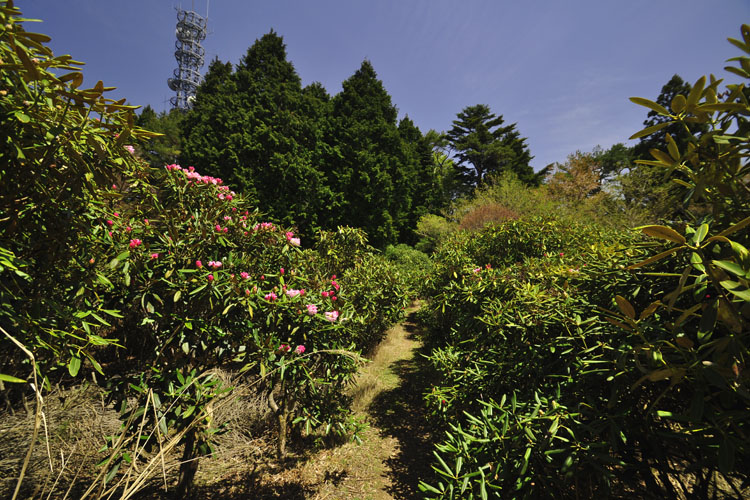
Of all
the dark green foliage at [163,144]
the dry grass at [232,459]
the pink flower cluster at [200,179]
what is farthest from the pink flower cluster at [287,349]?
the dark green foliage at [163,144]

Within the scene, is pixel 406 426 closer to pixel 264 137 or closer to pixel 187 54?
pixel 264 137

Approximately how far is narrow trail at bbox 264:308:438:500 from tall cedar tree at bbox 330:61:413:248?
33.7 feet

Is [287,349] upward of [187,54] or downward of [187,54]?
downward

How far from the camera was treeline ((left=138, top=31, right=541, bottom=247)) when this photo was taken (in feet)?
41.5

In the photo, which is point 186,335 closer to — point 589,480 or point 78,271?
point 78,271

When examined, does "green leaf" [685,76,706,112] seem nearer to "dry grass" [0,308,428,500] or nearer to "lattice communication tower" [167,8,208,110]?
"dry grass" [0,308,428,500]

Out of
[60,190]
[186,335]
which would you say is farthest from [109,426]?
[60,190]

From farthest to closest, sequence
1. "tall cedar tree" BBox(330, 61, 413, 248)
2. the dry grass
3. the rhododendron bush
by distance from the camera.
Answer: "tall cedar tree" BBox(330, 61, 413, 248), the dry grass, the rhododendron bush

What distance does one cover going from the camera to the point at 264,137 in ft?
42.0

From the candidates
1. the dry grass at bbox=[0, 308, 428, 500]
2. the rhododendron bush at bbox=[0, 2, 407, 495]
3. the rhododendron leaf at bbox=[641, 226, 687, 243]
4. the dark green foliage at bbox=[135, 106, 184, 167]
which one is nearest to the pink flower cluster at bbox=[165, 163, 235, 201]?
the rhododendron bush at bbox=[0, 2, 407, 495]

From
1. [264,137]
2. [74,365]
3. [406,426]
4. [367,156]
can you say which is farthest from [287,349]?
[367,156]

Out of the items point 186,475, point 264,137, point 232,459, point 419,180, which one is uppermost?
point 419,180

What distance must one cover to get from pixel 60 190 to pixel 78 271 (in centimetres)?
59

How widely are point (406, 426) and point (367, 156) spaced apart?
12.4 metres
